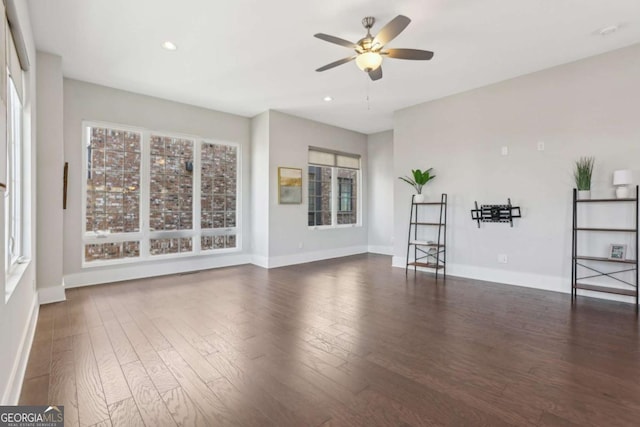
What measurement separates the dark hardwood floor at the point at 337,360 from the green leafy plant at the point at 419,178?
78.7 inches

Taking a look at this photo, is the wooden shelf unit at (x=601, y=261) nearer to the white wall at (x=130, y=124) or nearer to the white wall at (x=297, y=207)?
the white wall at (x=297, y=207)

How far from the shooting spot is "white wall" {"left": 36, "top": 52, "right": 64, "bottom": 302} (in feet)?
12.0

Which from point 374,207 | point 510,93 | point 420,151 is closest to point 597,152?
point 510,93

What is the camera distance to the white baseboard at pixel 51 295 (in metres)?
3.64

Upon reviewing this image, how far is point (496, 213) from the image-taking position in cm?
459

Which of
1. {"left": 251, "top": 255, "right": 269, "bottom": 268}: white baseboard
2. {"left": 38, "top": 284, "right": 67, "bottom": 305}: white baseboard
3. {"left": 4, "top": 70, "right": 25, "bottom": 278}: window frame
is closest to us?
{"left": 4, "top": 70, "right": 25, "bottom": 278}: window frame

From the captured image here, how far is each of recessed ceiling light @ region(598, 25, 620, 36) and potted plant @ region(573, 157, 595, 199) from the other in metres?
1.40

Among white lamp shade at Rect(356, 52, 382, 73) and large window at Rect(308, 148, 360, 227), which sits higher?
white lamp shade at Rect(356, 52, 382, 73)

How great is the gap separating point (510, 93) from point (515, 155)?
911mm

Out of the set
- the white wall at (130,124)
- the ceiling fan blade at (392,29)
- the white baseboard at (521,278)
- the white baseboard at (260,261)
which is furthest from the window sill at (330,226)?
the ceiling fan blade at (392,29)

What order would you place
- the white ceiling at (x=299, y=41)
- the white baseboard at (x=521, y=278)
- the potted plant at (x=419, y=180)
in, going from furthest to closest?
the potted plant at (x=419, y=180) < the white baseboard at (x=521, y=278) < the white ceiling at (x=299, y=41)

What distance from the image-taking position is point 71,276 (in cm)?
439

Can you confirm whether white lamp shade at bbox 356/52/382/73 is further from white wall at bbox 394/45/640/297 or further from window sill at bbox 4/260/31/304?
window sill at bbox 4/260/31/304

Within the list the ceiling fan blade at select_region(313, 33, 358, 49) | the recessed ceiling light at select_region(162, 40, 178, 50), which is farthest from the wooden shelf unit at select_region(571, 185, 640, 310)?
the recessed ceiling light at select_region(162, 40, 178, 50)
